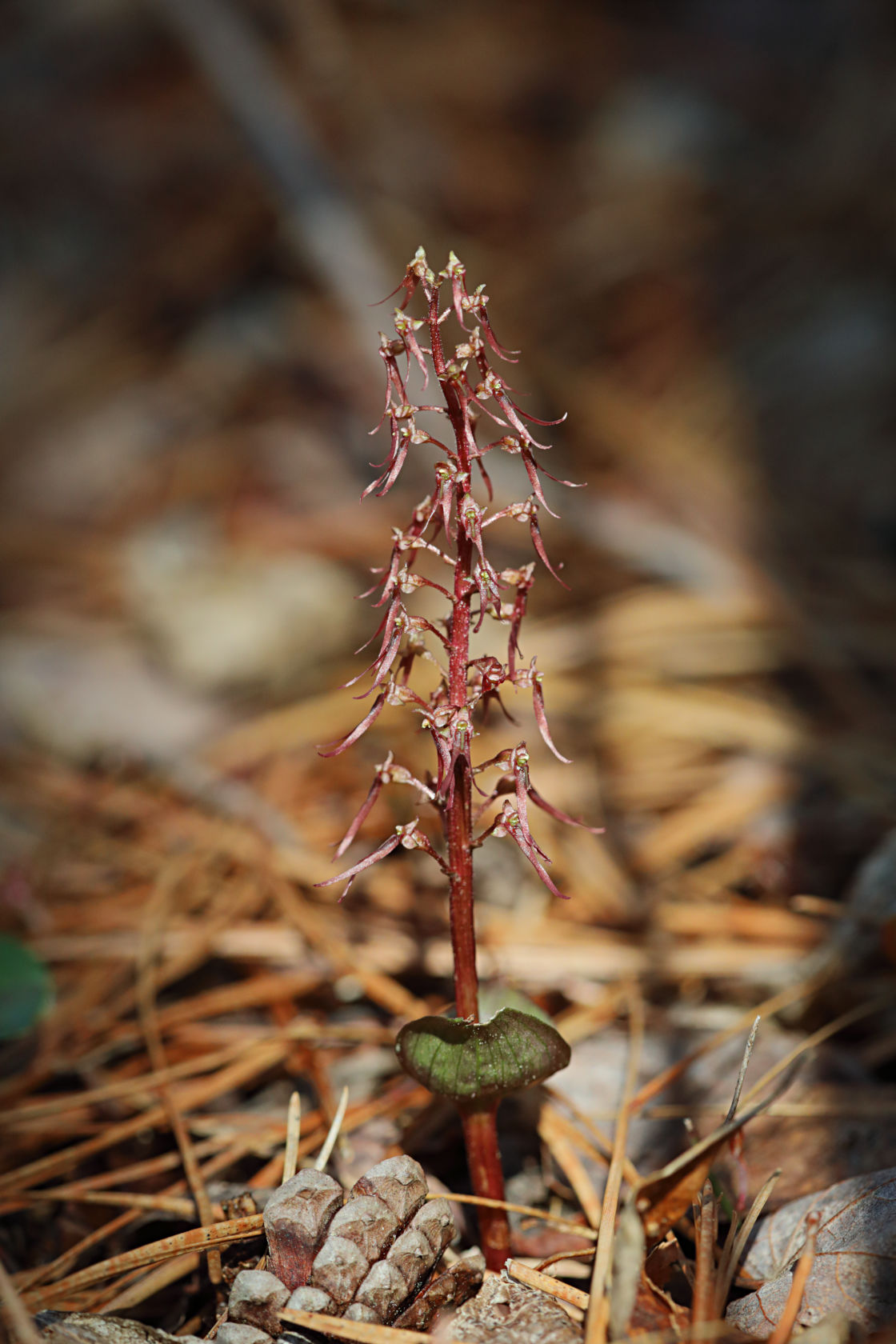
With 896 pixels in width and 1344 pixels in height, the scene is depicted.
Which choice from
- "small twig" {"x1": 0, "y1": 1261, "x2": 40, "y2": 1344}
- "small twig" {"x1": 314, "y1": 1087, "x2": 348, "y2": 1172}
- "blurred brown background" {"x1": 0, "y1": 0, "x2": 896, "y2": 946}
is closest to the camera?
"small twig" {"x1": 0, "y1": 1261, "x2": 40, "y2": 1344}

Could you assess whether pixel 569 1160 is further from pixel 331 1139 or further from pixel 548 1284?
pixel 331 1139

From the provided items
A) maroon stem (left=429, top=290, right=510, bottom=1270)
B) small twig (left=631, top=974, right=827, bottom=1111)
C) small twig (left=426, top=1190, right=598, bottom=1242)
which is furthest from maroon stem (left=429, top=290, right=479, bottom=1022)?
small twig (left=631, top=974, right=827, bottom=1111)

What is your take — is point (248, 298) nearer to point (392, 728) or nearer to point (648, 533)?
point (648, 533)

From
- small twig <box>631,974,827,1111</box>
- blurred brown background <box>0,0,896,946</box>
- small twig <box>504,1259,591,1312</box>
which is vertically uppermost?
blurred brown background <box>0,0,896,946</box>

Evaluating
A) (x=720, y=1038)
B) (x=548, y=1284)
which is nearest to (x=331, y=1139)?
(x=548, y=1284)

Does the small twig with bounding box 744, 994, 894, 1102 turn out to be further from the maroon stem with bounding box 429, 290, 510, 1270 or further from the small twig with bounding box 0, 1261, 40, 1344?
the small twig with bounding box 0, 1261, 40, 1344

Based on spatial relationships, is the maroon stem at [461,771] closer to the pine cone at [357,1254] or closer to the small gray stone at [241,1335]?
the pine cone at [357,1254]
